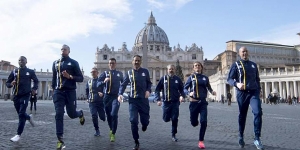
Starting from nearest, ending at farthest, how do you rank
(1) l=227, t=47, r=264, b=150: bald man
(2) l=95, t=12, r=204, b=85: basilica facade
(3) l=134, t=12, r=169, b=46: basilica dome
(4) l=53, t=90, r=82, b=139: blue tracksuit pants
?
(4) l=53, t=90, r=82, b=139: blue tracksuit pants
(1) l=227, t=47, r=264, b=150: bald man
(2) l=95, t=12, r=204, b=85: basilica facade
(3) l=134, t=12, r=169, b=46: basilica dome

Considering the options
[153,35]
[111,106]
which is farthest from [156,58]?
[111,106]

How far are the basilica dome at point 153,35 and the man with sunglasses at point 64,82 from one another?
136 m

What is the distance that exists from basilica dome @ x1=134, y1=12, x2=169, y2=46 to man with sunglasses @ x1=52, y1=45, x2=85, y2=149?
136m

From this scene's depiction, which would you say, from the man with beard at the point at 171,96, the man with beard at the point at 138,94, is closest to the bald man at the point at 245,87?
the man with beard at the point at 171,96

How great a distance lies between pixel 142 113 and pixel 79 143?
145 cm

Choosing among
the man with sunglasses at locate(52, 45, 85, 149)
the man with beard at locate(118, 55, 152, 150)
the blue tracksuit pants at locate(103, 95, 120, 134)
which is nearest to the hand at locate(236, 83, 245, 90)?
the man with beard at locate(118, 55, 152, 150)

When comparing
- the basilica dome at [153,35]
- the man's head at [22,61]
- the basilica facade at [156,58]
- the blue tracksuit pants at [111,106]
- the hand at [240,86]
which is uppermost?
the basilica dome at [153,35]

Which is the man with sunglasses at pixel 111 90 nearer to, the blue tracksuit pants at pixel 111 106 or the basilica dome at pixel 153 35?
the blue tracksuit pants at pixel 111 106

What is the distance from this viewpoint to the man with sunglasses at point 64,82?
5.60 m

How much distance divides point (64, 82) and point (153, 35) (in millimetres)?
139902

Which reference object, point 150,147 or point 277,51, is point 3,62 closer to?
point 277,51

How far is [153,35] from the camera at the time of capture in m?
144

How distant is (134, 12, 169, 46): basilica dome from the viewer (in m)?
143

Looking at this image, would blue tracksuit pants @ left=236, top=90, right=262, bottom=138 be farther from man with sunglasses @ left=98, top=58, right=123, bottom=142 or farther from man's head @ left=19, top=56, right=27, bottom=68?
man's head @ left=19, top=56, right=27, bottom=68
